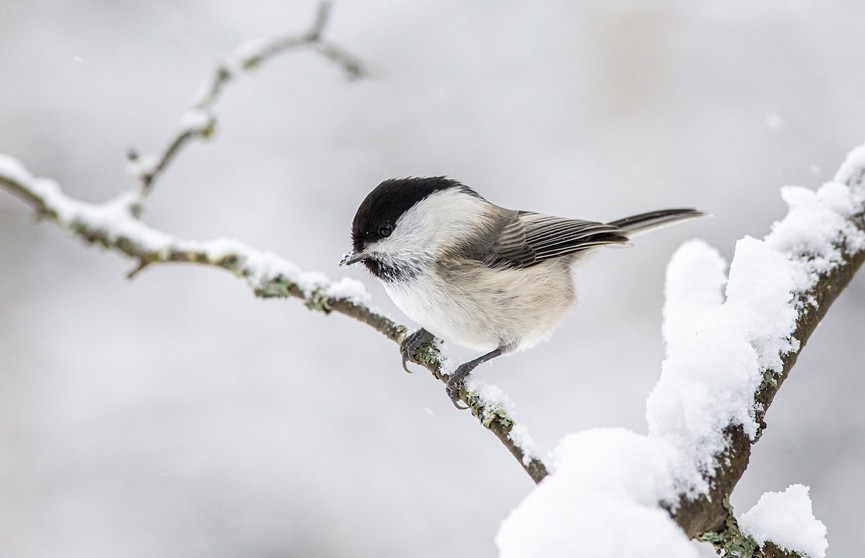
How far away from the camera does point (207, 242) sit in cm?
228

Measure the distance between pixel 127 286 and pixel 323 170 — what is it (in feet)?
5.24

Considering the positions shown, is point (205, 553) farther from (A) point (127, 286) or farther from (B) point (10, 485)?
(A) point (127, 286)

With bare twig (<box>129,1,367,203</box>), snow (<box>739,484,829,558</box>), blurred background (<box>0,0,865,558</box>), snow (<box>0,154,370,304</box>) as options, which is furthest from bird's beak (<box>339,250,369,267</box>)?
blurred background (<box>0,0,865,558</box>)

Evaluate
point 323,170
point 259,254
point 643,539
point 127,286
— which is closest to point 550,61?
point 323,170

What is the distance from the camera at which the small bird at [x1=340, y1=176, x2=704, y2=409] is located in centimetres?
236

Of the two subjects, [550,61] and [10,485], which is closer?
→ [10,485]

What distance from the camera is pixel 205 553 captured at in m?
4.27

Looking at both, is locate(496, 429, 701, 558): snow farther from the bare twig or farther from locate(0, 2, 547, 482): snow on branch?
the bare twig

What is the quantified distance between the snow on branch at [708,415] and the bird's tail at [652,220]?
0.83 metres

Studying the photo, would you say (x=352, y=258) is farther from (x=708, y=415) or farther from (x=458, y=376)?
(x=708, y=415)

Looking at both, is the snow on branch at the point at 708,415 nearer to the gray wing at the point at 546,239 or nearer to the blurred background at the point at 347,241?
the gray wing at the point at 546,239

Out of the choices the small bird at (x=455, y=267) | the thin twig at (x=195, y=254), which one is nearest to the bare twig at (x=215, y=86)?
the thin twig at (x=195, y=254)

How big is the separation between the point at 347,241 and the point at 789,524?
4045mm

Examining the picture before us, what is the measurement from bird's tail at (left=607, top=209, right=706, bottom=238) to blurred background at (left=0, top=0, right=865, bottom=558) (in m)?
1.84
